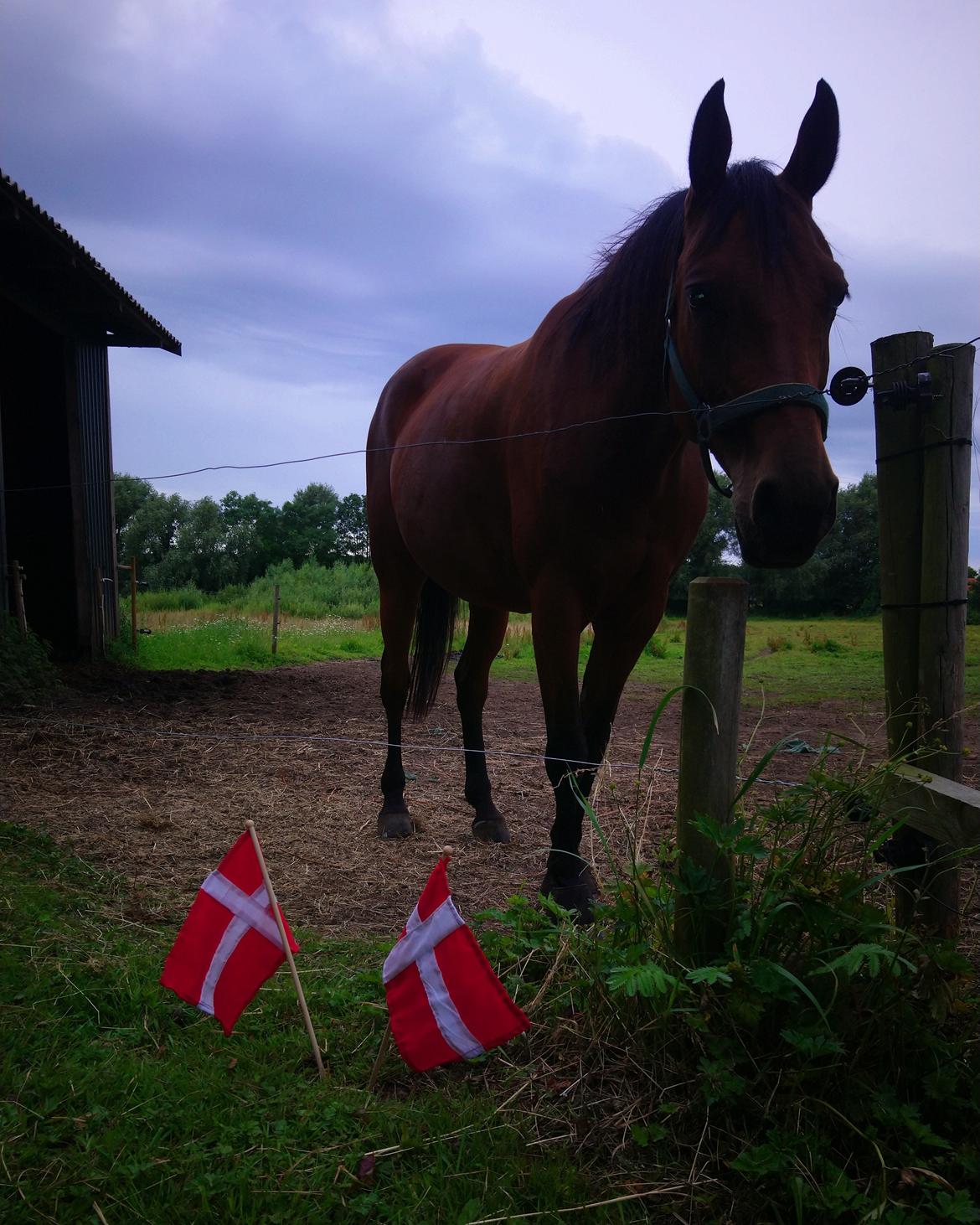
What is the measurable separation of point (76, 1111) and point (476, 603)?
9.76 ft

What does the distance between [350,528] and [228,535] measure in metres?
9.35

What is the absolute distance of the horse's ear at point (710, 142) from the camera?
7.55 feet

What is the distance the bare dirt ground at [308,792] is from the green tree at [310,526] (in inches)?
1639

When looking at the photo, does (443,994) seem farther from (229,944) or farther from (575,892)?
(575,892)


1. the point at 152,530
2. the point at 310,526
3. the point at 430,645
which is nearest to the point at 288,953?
the point at 430,645

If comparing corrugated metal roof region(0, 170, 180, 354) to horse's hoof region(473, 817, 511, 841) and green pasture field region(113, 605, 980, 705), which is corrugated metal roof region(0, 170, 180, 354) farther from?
horse's hoof region(473, 817, 511, 841)

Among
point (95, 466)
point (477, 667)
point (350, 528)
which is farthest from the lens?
point (350, 528)

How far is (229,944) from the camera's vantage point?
2.10 metres

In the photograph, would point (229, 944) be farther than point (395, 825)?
No

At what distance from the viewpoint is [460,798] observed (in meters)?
4.88

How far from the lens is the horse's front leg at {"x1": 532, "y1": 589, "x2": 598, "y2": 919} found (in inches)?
112

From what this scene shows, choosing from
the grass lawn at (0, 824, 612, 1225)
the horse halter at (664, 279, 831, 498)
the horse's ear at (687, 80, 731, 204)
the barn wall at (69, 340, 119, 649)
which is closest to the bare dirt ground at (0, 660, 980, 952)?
the grass lawn at (0, 824, 612, 1225)

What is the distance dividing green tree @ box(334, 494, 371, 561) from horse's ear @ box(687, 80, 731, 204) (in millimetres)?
46261

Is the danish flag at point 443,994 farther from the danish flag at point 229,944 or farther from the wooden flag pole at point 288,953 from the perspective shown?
the danish flag at point 229,944
